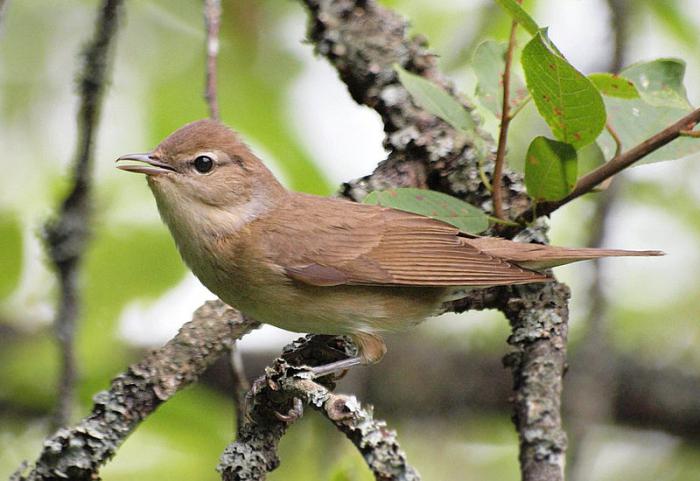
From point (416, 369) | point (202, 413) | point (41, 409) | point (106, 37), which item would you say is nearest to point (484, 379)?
point (416, 369)

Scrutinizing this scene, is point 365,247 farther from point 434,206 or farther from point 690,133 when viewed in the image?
point 690,133

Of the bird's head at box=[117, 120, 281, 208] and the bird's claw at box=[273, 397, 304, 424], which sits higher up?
the bird's head at box=[117, 120, 281, 208]

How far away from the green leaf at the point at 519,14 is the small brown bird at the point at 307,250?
1028 mm

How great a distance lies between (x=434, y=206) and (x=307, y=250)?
32.4 inches

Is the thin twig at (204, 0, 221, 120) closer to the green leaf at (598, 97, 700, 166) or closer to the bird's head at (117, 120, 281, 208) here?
the bird's head at (117, 120, 281, 208)

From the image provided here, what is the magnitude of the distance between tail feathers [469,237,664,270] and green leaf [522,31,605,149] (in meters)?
0.64

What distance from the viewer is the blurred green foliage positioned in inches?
208

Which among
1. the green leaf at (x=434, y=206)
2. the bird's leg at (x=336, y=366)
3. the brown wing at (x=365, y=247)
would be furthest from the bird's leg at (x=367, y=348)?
the green leaf at (x=434, y=206)

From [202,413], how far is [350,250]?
1647 mm

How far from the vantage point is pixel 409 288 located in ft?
14.0

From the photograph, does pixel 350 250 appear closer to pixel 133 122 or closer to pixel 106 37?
pixel 106 37

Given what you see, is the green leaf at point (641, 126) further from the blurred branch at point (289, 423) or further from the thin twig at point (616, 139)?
the blurred branch at point (289, 423)

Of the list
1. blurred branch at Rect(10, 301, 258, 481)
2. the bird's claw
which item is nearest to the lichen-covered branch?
the bird's claw

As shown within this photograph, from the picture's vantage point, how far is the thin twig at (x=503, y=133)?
11.1 feet
